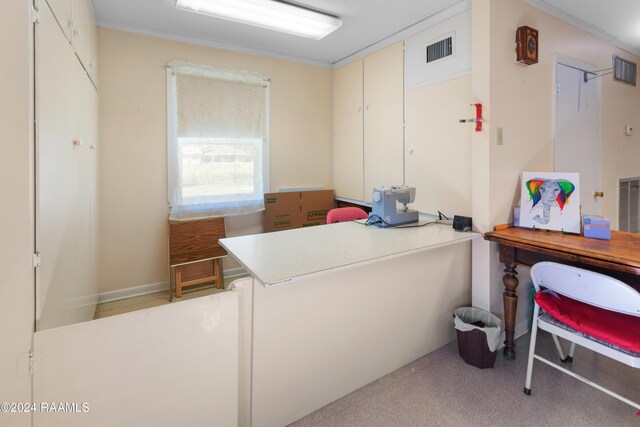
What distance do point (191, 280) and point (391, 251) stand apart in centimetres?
257

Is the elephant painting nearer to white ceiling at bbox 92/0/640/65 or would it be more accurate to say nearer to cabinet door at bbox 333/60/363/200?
white ceiling at bbox 92/0/640/65

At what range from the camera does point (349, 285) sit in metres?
1.92

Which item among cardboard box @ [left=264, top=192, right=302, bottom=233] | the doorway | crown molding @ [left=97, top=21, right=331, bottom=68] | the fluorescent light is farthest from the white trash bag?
crown molding @ [left=97, top=21, right=331, bottom=68]

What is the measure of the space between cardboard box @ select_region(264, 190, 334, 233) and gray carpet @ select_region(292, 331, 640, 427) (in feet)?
7.46

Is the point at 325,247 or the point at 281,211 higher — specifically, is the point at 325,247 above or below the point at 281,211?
below

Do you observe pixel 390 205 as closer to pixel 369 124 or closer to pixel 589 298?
pixel 589 298

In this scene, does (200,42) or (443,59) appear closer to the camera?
(443,59)

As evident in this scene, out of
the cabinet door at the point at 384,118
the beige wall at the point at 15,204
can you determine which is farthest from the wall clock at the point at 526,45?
the beige wall at the point at 15,204

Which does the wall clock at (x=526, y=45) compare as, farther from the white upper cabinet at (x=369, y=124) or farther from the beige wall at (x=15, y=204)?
the beige wall at (x=15, y=204)

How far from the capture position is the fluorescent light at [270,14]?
256cm

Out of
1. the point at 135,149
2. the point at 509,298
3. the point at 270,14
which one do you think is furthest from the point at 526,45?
the point at 135,149

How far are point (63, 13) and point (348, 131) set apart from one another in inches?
117

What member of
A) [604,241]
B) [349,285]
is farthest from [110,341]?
[604,241]

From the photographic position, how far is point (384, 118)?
3.48 meters
